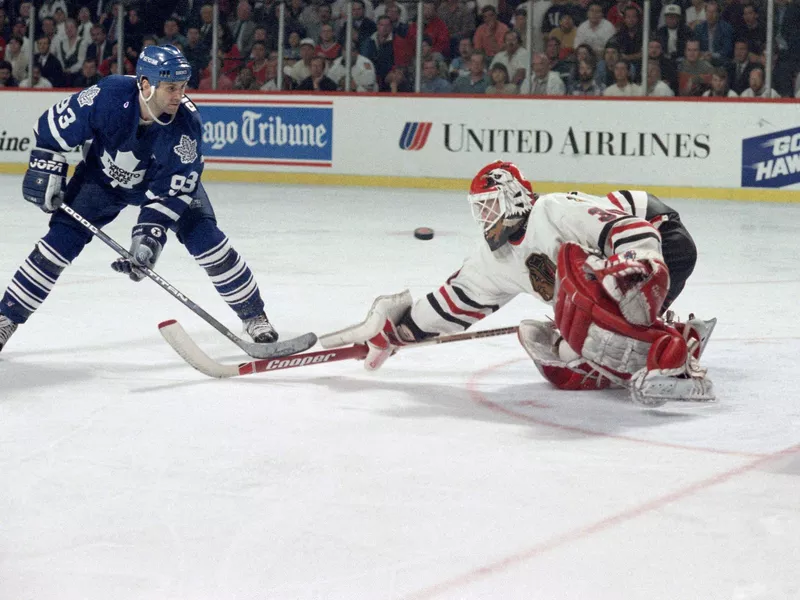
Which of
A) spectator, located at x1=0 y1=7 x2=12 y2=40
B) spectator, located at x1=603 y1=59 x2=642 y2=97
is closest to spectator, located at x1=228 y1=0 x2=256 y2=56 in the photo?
spectator, located at x1=0 y1=7 x2=12 y2=40

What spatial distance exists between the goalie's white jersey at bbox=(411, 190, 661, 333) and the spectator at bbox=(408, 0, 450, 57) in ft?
23.0

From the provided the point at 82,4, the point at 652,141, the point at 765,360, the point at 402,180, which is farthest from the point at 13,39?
the point at 765,360

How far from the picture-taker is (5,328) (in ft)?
12.2

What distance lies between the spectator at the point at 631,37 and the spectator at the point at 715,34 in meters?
0.42

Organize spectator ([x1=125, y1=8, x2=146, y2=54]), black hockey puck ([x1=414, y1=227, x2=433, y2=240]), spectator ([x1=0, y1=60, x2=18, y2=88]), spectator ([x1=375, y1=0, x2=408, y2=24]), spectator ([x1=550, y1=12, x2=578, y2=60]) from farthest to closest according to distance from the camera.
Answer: spectator ([x1=0, y1=60, x2=18, y2=88])
spectator ([x1=125, y1=8, x2=146, y2=54])
spectator ([x1=375, y1=0, x2=408, y2=24])
spectator ([x1=550, y1=12, x2=578, y2=60])
black hockey puck ([x1=414, y1=227, x2=433, y2=240])

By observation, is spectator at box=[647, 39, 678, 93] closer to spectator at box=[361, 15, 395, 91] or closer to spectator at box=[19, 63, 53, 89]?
spectator at box=[361, 15, 395, 91]

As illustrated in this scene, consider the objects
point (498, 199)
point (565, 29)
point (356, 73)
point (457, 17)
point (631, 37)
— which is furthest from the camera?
point (356, 73)

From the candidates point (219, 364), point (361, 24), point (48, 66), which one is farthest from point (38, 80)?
point (219, 364)

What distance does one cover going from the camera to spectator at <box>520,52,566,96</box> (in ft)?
32.4

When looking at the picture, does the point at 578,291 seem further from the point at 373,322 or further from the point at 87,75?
the point at 87,75

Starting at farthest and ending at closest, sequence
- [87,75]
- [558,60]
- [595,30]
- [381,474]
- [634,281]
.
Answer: [87,75], [558,60], [595,30], [634,281], [381,474]

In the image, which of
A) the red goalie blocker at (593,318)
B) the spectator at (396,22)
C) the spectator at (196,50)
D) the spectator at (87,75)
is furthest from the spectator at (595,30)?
the red goalie blocker at (593,318)

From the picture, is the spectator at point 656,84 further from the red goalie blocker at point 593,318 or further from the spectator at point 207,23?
the red goalie blocker at point 593,318

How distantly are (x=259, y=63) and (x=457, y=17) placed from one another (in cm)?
180
